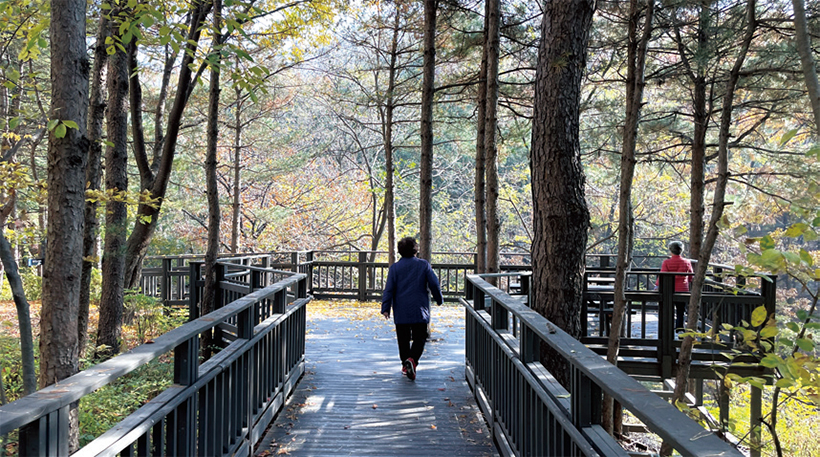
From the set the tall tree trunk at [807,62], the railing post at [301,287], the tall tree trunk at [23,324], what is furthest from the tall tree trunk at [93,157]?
the tall tree trunk at [807,62]

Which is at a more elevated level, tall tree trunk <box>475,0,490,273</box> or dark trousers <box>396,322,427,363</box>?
tall tree trunk <box>475,0,490,273</box>

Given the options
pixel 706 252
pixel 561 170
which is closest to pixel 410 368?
pixel 561 170

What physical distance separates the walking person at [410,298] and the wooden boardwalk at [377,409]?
38 cm

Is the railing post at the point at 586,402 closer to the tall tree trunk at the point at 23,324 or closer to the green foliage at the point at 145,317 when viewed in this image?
the tall tree trunk at the point at 23,324

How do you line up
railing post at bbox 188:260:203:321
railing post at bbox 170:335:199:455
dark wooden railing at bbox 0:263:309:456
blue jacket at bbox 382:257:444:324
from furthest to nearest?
railing post at bbox 188:260:203:321
blue jacket at bbox 382:257:444:324
railing post at bbox 170:335:199:455
dark wooden railing at bbox 0:263:309:456

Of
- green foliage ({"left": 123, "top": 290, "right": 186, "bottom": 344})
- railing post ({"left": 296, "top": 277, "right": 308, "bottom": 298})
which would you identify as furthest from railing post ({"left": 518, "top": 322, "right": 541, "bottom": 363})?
green foliage ({"left": 123, "top": 290, "right": 186, "bottom": 344})

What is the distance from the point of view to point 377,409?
17.6 ft

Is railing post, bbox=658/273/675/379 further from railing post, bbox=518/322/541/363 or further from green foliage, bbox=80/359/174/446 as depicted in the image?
green foliage, bbox=80/359/174/446

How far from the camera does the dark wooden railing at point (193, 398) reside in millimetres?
1558

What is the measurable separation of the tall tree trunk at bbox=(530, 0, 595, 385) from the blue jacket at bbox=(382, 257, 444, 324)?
1.61 metres

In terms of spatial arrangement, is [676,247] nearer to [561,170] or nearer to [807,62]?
[561,170]

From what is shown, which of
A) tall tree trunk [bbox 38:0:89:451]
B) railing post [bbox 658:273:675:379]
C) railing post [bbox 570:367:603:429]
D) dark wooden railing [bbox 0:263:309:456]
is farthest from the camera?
railing post [bbox 658:273:675:379]

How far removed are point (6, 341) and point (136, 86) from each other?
4.14 m

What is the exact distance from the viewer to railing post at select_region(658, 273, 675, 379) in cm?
748
